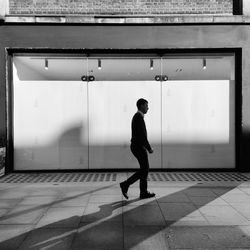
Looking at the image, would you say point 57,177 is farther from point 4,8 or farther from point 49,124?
point 4,8

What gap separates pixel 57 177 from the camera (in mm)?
9250

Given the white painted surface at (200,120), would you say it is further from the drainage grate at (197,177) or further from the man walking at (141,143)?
the man walking at (141,143)

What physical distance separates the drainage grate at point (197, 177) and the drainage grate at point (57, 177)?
3.77ft

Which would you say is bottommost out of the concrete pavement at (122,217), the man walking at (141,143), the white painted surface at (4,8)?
the concrete pavement at (122,217)

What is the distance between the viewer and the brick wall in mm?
9609

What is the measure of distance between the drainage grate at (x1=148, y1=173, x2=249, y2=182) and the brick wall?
14.5 ft

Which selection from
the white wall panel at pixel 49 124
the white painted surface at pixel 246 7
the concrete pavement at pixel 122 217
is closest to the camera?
the concrete pavement at pixel 122 217

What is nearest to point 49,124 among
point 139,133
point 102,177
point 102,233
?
point 102,177

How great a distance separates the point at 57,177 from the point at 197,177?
143 inches

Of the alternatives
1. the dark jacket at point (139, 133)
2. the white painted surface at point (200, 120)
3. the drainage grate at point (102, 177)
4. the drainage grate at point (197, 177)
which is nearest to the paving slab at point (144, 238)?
the dark jacket at point (139, 133)

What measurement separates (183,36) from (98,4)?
2.47 metres

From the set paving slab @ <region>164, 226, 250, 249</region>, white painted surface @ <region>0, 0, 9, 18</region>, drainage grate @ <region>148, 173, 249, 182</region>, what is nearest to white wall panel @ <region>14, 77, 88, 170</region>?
white painted surface @ <region>0, 0, 9, 18</region>

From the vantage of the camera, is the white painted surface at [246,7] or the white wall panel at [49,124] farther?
the white wall panel at [49,124]

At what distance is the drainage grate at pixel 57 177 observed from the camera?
8789 mm
